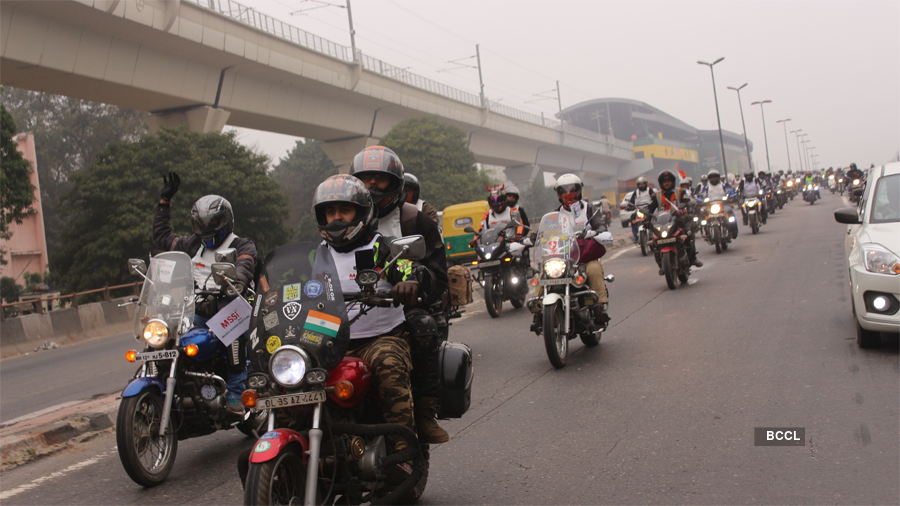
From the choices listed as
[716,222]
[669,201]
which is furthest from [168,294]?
[716,222]

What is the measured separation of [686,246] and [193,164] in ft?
64.8

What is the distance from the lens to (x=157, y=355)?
479cm

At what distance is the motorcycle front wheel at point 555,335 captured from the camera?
698cm

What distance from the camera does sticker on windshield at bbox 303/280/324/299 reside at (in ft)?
10.9

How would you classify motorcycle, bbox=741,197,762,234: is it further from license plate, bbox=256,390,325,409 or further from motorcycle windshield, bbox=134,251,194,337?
license plate, bbox=256,390,325,409

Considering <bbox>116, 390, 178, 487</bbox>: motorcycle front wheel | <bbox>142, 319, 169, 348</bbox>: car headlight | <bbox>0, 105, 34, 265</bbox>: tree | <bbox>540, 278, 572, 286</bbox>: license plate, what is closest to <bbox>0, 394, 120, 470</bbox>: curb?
<bbox>116, 390, 178, 487</bbox>: motorcycle front wheel

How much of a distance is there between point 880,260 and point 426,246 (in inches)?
171

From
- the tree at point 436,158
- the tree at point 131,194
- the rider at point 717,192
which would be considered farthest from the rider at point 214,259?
the tree at point 436,158

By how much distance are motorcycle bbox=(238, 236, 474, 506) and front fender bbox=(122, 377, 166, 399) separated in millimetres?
1685

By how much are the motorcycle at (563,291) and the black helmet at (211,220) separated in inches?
119

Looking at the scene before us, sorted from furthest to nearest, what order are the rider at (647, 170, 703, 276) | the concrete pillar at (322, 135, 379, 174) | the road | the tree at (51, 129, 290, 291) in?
the concrete pillar at (322, 135, 379, 174) < the tree at (51, 129, 290, 291) < the rider at (647, 170, 703, 276) < the road

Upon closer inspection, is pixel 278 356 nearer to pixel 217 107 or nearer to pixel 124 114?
pixel 217 107

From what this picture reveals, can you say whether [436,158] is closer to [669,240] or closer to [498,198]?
[498,198]

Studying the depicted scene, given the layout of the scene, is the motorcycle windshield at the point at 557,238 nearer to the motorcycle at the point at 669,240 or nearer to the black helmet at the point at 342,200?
the black helmet at the point at 342,200
